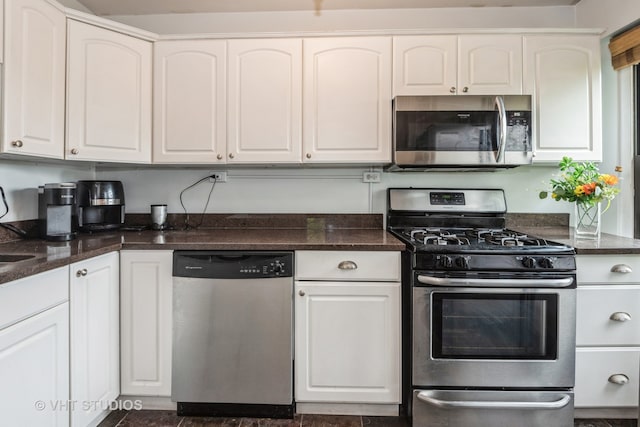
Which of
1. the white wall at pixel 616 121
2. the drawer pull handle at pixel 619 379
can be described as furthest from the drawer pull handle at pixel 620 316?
the white wall at pixel 616 121

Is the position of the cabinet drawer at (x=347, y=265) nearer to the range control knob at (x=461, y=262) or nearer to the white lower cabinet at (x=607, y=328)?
the range control knob at (x=461, y=262)

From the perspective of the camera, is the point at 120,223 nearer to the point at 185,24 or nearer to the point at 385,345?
the point at 185,24

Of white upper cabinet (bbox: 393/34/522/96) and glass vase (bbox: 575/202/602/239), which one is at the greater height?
white upper cabinet (bbox: 393/34/522/96)

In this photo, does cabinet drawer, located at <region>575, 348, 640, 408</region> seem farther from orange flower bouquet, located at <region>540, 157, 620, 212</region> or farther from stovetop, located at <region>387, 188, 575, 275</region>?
orange flower bouquet, located at <region>540, 157, 620, 212</region>

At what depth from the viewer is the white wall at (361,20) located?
238 centimetres

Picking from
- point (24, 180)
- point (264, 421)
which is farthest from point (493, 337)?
point (24, 180)

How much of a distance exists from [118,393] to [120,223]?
1.00 metres

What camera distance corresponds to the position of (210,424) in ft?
5.74

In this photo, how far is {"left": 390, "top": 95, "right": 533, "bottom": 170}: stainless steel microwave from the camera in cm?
196

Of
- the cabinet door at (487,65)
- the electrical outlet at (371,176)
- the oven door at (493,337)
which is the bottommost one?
the oven door at (493,337)

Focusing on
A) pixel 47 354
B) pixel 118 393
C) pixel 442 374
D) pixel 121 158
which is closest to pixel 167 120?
pixel 121 158

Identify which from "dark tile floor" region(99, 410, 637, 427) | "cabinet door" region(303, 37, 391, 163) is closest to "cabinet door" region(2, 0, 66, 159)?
"cabinet door" region(303, 37, 391, 163)

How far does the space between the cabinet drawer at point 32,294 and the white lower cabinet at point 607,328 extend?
90.3 inches

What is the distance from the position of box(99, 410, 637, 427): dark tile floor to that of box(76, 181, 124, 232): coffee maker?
1.06 meters
